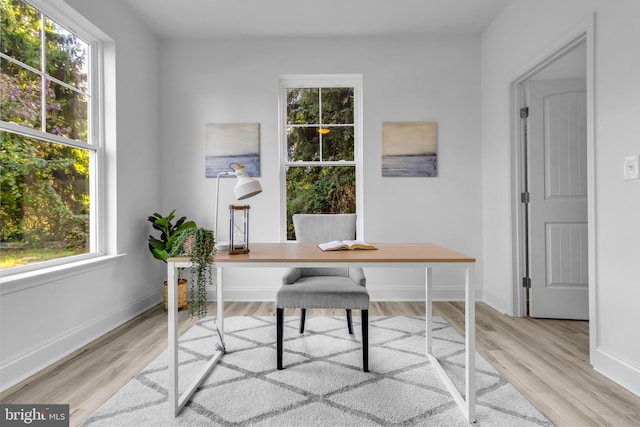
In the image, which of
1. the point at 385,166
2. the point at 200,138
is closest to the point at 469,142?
the point at 385,166

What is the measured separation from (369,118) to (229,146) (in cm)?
150

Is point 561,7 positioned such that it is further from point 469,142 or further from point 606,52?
point 469,142

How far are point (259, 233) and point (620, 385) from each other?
119 inches

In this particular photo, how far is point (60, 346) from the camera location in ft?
7.68

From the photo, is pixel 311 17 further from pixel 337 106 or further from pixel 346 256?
pixel 346 256

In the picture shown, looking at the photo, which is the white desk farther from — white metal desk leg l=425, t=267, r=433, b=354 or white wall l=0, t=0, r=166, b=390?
white wall l=0, t=0, r=166, b=390

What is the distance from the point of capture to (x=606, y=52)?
6.86ft

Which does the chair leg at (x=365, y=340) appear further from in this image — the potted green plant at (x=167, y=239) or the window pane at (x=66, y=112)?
the window pane at (x=66, y=112)

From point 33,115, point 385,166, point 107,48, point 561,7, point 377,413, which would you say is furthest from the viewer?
point 385,166

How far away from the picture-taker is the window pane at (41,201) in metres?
2.12

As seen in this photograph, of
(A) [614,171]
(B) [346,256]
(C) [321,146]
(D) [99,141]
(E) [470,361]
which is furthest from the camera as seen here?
(C) [321,146]

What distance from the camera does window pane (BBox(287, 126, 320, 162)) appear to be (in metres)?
3.93

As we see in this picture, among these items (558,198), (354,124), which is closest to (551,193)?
(558,198)

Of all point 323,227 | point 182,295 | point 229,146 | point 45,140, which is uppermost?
point 229,146
